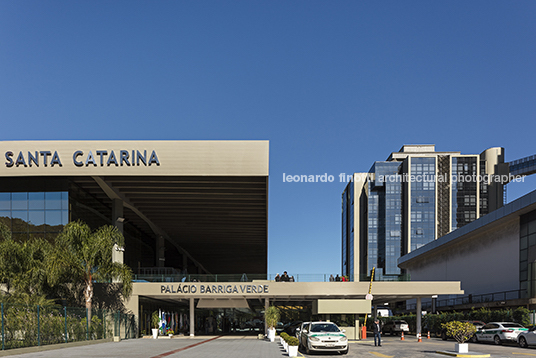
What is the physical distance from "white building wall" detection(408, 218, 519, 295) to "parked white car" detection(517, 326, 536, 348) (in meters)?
16.7

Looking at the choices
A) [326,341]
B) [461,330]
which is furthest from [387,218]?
[461,330]

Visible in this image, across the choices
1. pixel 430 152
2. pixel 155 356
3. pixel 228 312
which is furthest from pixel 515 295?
pixel 430 152

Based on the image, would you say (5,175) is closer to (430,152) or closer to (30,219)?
(30,219)

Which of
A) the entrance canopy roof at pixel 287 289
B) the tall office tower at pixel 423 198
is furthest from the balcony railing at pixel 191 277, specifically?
the tall office tower at pixel 423 198

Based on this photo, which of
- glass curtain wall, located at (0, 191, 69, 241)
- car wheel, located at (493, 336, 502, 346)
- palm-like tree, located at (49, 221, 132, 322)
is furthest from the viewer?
glass curtain wall, located at (0, 191, 69, 241)

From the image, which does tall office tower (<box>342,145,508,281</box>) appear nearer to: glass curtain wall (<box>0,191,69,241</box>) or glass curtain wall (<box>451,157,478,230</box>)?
glass curtain wall (<box>451,157,478,230</box>)

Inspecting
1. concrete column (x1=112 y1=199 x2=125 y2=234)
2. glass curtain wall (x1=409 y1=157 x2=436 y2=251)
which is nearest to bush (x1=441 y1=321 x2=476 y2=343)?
concrete column (x1=112 y1=199 x2=125 y2=234)

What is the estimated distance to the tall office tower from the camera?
13588cm

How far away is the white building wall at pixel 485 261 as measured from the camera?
5047 cm

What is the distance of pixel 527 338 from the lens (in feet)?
107

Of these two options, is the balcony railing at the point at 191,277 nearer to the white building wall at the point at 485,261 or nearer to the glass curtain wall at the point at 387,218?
→ the white building wall at the point at 485,261

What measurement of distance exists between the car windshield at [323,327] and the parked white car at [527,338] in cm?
1288

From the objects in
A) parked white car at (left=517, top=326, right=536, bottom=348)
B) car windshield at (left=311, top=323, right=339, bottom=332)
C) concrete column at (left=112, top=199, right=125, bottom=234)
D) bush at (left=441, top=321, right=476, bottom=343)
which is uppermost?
concrete column at (left=112, top=199, right=125, bottom=234)

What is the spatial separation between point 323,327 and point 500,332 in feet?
47.8
